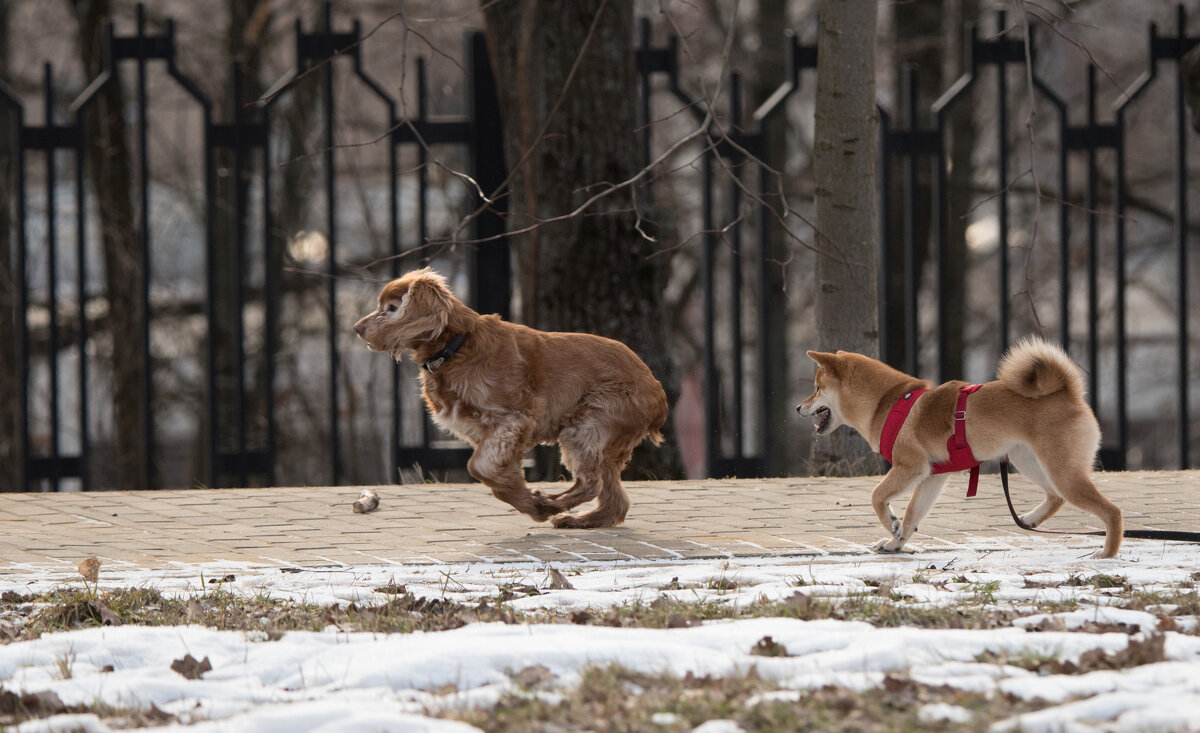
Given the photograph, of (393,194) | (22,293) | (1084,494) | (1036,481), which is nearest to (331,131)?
(393,194)

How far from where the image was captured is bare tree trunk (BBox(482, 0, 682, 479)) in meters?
9.22

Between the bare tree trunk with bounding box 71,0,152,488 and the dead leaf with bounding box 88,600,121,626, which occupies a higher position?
the bare tree trunk with bounding box 71,0,152,488

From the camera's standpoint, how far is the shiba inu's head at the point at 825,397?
257 inches

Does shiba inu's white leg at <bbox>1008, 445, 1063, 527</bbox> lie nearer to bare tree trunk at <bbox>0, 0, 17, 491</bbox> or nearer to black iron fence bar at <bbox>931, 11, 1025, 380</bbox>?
black iron fence bar at <bbox>931, 11, 1025, 380</bbox>

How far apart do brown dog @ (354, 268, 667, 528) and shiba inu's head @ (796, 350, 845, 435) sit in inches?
29.4

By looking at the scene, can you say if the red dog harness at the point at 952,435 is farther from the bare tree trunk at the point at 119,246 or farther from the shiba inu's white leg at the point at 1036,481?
the bare tree trunk at the point at 119,246

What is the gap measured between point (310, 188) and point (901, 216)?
22.9 feet

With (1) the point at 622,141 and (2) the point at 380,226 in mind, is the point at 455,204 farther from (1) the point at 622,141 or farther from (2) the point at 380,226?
(1) the point at 622,141

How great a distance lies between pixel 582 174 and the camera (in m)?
9.30

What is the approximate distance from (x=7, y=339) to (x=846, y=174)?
11092mm

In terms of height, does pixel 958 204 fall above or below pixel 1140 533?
above

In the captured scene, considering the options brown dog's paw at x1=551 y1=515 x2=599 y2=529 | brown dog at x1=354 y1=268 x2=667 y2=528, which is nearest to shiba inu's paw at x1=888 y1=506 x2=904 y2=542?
brown dog at x1=354 y1=268 x2=667 y2=528

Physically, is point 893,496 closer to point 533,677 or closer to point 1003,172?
point 533,677

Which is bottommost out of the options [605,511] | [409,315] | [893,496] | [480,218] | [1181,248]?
[605,511]
